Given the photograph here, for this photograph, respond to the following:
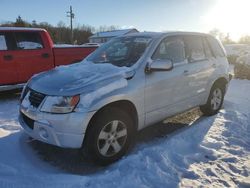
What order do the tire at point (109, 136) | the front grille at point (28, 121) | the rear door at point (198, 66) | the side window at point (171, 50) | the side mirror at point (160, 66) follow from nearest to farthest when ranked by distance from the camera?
the tire at point (109, 136) → the front grille at point (28, 121) → the side mirror at point (160, 66) → the side window at point (171, 50) → the rear door at point (198, 66)

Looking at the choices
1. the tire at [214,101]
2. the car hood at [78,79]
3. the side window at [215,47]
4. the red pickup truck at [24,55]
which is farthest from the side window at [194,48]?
the red pickup truck at [24,55]

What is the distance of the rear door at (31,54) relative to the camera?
7773mm

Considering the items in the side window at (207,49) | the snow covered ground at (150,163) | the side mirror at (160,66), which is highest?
the side window at (207,49)

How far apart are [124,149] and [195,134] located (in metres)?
1.57

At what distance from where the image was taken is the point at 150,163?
13.2 feet

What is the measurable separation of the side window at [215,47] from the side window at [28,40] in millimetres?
4453

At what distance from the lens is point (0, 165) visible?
3.83 metres

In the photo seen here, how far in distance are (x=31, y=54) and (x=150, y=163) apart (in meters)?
5.17

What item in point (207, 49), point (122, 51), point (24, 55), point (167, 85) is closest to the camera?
point (167, 85)

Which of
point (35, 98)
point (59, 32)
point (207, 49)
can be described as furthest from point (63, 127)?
point (59, 32)

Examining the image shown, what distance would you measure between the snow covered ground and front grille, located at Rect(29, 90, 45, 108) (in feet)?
2.58

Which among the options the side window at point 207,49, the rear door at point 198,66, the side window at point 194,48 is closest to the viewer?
the rear door at point 198,66

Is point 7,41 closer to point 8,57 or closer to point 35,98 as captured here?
point 8,57

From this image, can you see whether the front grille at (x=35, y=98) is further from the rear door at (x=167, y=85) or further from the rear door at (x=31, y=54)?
the rear door at (x=31, y=54)
